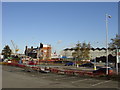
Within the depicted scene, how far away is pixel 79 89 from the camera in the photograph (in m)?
16.1

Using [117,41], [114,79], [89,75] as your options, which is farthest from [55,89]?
[117,41]

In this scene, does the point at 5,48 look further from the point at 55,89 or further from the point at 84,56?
the point at 55,89

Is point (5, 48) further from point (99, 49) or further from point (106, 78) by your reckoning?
point (106, 78)

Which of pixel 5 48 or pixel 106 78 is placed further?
pixel 5 48

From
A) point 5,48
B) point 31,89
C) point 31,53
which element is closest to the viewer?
point 31,89

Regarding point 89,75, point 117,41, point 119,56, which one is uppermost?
point 117,41

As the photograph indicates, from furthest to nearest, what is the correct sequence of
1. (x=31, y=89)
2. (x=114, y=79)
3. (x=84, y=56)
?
(x=84, y=56), (x=114, y=79), (x=31, y=89)

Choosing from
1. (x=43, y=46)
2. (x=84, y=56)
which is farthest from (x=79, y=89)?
(x=43, y=46)

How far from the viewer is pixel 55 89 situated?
15.6 m

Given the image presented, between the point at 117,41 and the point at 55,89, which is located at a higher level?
the point at 117,41

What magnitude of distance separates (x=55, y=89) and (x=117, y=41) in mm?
29833

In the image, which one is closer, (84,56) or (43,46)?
(84,56)

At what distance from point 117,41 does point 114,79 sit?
20504 millimetres

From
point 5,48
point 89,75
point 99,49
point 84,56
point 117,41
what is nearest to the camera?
point 89,75
